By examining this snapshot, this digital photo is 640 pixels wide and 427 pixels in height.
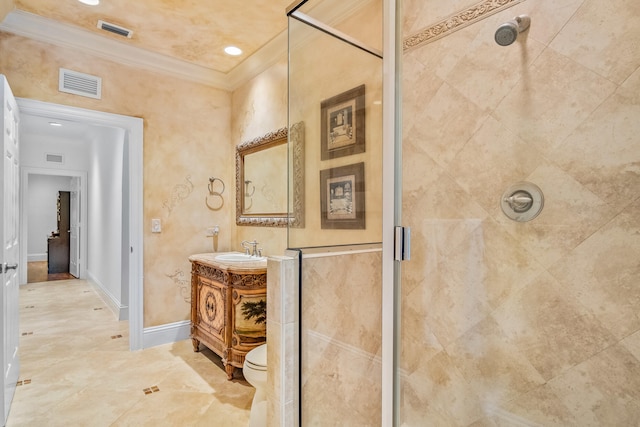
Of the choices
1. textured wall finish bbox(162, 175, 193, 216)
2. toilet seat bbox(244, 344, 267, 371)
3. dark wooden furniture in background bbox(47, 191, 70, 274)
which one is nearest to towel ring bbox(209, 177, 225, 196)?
textured wall finish bbox(162, 175, 193, 216)

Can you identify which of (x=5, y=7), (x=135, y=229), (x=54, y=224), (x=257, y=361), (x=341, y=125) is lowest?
(x=257, y=361)

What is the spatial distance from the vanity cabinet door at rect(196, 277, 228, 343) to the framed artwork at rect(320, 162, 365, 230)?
51.2 inches

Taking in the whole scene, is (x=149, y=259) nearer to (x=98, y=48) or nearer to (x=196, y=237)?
(x=196, y=237)

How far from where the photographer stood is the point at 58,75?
267cm

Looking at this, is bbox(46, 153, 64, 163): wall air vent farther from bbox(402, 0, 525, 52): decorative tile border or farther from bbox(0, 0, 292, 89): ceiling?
bbox(402, 0, 525, 52): decorative tile border

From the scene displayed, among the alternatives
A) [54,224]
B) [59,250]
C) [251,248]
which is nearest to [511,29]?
[251,248]

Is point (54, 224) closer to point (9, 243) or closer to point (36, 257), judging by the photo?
point (36, 257)

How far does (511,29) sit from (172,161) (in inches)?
112

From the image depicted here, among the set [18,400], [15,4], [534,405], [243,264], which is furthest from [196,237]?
[534,405]

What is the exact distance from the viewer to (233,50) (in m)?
2.99

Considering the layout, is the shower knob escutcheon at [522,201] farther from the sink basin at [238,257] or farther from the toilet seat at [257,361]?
the sink basin at [238,257]

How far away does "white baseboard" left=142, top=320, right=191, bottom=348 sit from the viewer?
3.09 metres

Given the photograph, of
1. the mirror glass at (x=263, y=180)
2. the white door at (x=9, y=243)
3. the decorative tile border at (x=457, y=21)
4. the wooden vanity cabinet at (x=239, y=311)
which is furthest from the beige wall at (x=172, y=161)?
the decorative tile border at (x=457, y=21)

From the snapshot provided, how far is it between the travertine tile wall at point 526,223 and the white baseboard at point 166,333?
2.40 meters
